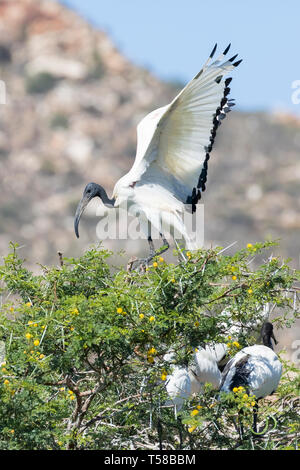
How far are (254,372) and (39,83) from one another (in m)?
34.5

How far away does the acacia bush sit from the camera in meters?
4.37

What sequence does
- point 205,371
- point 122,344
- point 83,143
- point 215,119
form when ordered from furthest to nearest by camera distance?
point 83,143 → point 215,119 → point 205,371 → point 122,344

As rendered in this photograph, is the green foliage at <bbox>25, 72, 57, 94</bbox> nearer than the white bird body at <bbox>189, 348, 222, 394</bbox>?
No

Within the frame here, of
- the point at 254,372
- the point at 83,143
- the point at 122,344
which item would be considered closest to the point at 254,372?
the point at 254,372

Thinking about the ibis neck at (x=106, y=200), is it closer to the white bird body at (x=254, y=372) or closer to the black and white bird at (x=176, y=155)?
the black and white bird at (x=176, y=155)

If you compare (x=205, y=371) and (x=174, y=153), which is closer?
(x=205, y=371)

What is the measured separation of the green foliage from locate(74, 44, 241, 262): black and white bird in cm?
3217

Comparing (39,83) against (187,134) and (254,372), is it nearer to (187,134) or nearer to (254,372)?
(187,134)

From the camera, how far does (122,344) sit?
4414mm

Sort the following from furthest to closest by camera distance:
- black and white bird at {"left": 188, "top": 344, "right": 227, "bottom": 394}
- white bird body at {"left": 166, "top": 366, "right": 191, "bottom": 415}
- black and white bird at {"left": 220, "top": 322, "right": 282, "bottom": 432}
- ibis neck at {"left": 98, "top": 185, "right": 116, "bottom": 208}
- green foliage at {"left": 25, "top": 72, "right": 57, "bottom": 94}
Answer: green foliage at {"left": 25, "top": 72, "right": 57, "bottom": 94} → ibis neck at {"left": 98, "top": 185, "right": 116, "bottom": 208} → black and white bird at {"left": 188, "top": 344, "right": 227, "bottom": 394} → black and white bird at {"left": 220, "top": 322, "right": 282, "bottom": 432} → white bird body at {"left": 166, "top": 366, "right": 191, "bottom": 415}

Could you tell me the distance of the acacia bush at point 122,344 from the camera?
4371 millimetres

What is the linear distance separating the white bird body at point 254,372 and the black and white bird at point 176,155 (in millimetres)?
980

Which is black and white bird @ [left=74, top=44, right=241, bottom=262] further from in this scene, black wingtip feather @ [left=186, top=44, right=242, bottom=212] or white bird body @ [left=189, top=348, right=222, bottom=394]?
white bird body @ [left=189, top=348, right=222, bottom=394]

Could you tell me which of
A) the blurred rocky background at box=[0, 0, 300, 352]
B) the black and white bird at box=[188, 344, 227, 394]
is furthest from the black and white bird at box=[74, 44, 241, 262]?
the blurred rocky background at box=[0, 0, 300, 352]
